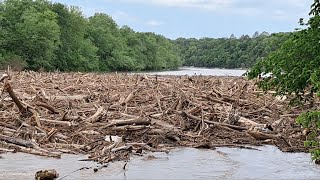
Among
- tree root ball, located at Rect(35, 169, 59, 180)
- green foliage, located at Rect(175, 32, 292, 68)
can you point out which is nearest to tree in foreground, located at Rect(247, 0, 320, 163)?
tree root ball, located at Rect(35, 169, 59, 180)

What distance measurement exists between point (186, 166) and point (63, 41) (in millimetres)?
77596

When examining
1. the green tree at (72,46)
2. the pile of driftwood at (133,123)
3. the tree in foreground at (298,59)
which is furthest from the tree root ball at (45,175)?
the green tree at (72,46)

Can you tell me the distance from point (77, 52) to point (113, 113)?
74.2 meters

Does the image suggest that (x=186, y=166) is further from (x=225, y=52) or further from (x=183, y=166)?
(x=225, y=52)

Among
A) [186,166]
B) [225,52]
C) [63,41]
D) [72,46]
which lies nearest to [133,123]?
[186,166]

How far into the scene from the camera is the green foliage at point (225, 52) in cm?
12975

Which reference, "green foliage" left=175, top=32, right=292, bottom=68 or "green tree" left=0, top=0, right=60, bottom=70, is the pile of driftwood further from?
"green foliage" left=175, top=32, right=292, bottom=68

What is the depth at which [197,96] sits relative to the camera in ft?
78.6

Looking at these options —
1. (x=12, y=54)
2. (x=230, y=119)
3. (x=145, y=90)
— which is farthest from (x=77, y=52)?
(x=230, y=119)

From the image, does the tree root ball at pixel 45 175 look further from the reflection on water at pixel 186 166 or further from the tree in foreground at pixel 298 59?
the tree in foreground at pixel 298 59

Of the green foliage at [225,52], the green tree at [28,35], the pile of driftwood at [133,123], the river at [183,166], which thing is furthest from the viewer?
the green foliage at [225,52]

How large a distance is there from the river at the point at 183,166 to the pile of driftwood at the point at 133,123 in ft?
1.56

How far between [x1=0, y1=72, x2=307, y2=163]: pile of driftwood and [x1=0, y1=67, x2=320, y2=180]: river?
0.48 metres

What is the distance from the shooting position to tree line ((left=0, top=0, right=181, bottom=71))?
77625 millimetres
